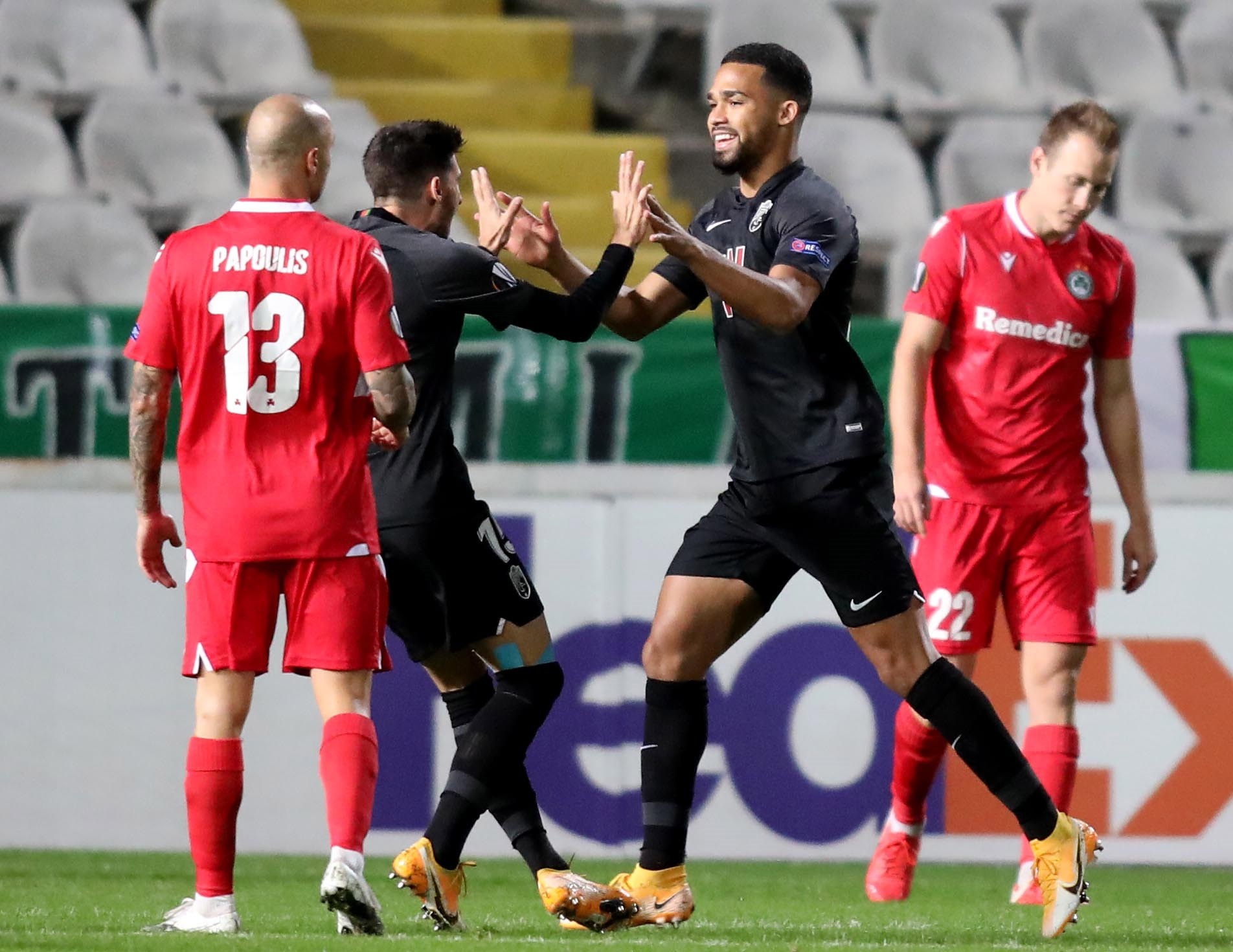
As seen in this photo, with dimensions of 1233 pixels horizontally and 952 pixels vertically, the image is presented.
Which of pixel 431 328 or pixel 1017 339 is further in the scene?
pixel 1017 339

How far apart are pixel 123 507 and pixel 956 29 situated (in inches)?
254

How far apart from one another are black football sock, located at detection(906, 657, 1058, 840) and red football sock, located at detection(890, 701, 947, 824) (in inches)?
37.5

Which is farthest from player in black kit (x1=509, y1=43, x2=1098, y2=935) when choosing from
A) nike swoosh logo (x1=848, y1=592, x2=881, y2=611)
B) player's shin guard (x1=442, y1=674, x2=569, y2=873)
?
player's shin guard (x1=442, y1=674, x2=569, y2=873)

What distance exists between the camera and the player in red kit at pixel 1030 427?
5301 mm

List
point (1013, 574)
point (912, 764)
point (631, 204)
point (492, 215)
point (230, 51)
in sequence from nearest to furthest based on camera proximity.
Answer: point (631, 204) → point (492, 215) → point (1013, 574) → point (912, 764) → point (230, 51)

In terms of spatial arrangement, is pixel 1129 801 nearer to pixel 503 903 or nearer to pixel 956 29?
pixel 503 903

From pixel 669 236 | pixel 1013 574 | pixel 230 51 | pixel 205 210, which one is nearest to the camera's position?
pixel 669 236

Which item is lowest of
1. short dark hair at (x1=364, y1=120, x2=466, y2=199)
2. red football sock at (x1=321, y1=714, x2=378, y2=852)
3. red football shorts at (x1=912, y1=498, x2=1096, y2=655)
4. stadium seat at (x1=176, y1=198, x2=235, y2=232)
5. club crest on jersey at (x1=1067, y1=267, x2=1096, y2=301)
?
red football sock at (x1=321, y1=714, x2=378, y2=852)

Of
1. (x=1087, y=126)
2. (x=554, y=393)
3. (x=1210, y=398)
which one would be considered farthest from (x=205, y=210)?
(x=1087, y=126)

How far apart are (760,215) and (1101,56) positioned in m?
7.81

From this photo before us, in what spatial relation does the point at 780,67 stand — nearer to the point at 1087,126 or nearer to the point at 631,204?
the point at 631,204

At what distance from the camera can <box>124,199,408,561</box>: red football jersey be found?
4125 mm

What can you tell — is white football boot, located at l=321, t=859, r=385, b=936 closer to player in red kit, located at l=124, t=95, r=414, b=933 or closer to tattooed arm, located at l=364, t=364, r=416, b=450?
player in red kit, located at l=124, t=95, r=414, b=933

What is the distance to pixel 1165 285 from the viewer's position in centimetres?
1052
